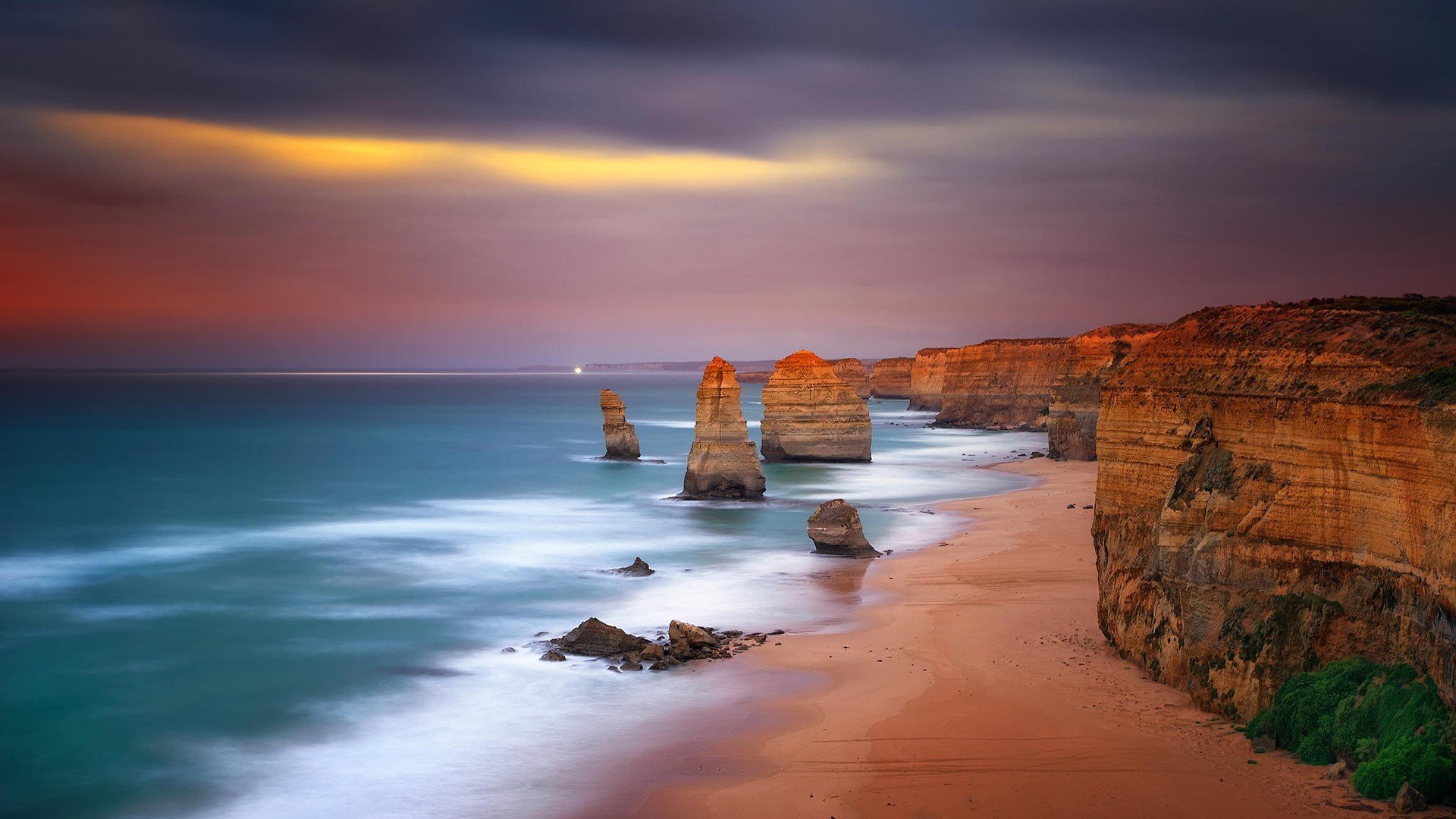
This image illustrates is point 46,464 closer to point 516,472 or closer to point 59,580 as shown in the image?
point 516,472

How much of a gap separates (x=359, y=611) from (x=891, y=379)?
6305 inches

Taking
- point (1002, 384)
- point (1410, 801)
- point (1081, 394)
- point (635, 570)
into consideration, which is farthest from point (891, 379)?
point (1410, 801)

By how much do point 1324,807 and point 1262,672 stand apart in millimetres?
2693

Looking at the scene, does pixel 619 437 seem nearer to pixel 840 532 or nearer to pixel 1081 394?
pixel 1081 394

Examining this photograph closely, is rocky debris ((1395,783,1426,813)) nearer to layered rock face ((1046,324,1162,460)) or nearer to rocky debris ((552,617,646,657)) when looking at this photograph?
rocky debris ((552,617,646,657))

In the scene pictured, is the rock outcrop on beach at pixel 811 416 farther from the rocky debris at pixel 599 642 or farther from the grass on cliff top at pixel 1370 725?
the grass on cliff top at pixel 1370 725

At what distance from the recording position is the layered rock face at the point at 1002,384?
310ft

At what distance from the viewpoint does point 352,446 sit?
301ft

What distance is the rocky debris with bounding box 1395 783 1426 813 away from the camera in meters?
11.7

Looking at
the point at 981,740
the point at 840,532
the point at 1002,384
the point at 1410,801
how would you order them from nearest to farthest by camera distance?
the point at 1410,801 → the point at 981,740 → the point at 840,532 → the point at 1002,384

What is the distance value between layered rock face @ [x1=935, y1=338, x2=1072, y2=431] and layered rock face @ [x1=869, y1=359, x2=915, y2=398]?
71431 millimetres

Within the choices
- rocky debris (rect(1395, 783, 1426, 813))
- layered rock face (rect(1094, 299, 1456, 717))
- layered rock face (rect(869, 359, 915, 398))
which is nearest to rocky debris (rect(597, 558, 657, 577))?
layered rock face (rect(1094, 299, 1456, 717))

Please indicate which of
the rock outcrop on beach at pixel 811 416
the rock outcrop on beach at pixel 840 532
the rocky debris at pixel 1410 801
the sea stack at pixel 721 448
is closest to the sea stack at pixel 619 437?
the rock outcrop on beach at pixel 811 416

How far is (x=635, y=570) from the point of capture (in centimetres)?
3306
